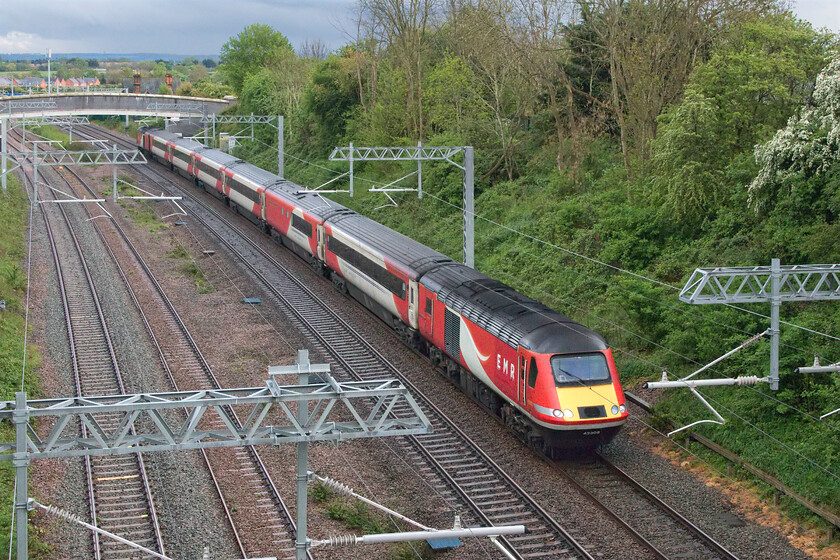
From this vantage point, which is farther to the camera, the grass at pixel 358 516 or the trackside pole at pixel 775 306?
the trackside pole at pixel 775 306

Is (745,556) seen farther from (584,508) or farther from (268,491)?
(268,491)

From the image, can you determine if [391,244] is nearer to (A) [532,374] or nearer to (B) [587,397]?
(A) [532,374]

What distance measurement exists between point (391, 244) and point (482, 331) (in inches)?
324

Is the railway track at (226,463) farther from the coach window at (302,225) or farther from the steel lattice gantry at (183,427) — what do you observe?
the coach window at (302,225)

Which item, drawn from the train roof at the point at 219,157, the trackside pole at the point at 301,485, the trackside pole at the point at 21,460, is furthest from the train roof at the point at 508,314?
the train roof at the point at 219,157

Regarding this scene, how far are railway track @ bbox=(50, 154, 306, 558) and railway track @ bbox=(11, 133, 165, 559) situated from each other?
1299mm

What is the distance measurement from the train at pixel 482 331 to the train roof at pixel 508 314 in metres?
0.03

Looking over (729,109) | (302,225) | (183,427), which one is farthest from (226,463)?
(302,225)

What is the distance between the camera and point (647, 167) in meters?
30.7

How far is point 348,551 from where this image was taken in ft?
49.6

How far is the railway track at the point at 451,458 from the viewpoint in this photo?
15438 mm

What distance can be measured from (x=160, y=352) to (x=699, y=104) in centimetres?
1681

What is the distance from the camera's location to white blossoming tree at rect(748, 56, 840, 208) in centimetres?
2052

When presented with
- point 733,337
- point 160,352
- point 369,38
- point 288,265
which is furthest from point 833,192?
point 369,38
